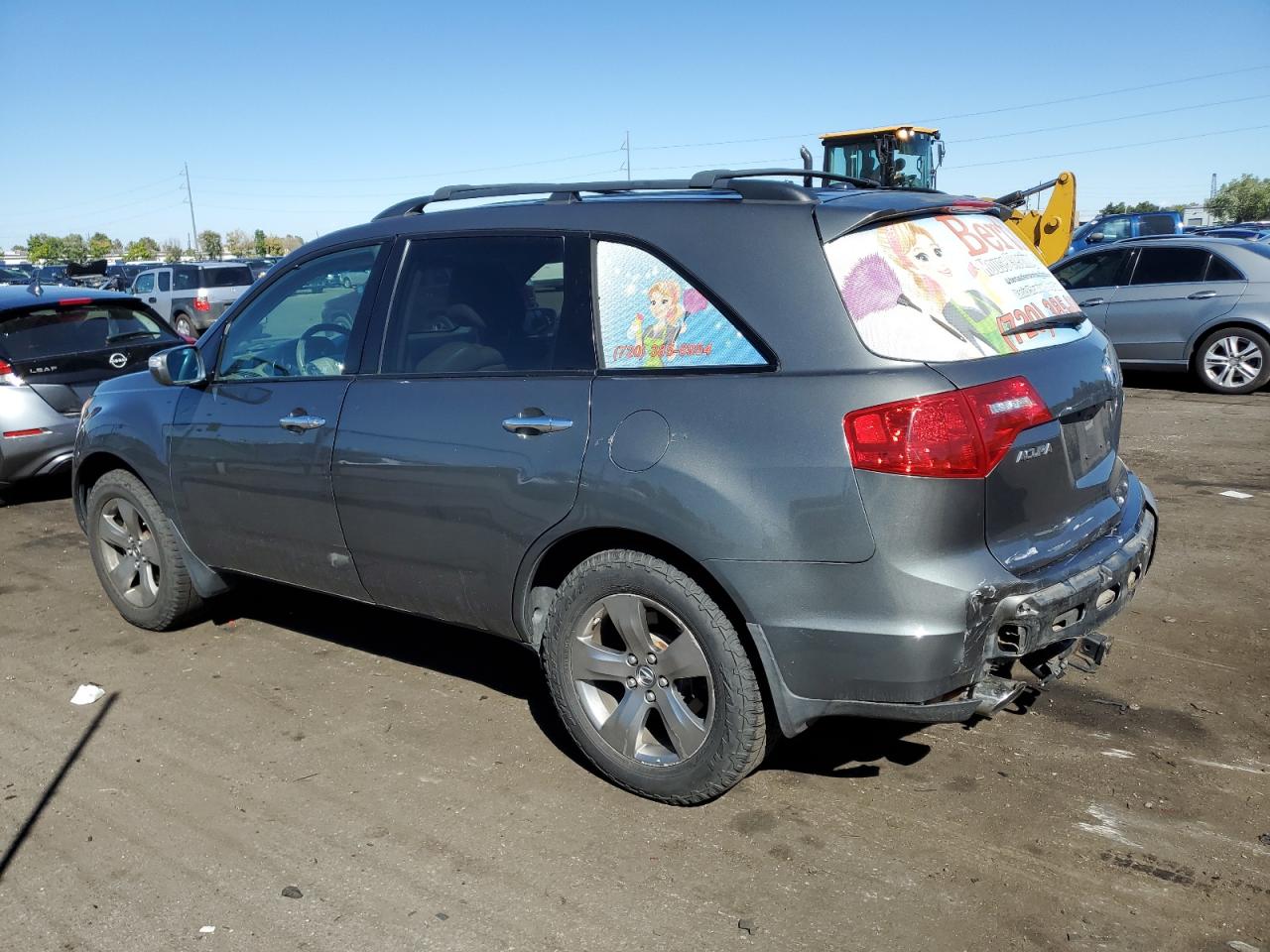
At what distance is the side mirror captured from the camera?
15.3 feet

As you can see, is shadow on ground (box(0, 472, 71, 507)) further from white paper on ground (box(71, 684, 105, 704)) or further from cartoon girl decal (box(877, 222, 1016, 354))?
cartoon girl decal (box(877, 222, 1016, 354))

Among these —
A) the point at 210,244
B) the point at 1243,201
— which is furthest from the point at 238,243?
the point at 1243,201

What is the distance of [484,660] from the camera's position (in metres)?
4.83

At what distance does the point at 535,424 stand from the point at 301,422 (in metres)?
1.17

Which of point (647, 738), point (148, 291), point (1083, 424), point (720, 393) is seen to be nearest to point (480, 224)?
point (720, 393)

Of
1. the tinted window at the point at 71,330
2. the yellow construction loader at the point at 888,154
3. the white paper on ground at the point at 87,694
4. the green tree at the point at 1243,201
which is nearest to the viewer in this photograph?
the white paper on ground at the point at 87,694

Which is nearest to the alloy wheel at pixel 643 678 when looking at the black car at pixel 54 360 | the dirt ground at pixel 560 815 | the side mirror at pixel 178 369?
the dirt ground at pixel 560 815

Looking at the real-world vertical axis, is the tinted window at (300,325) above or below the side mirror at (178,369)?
above

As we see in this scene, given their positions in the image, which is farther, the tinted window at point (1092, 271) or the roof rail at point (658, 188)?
the tinted window at point (1092, 271)

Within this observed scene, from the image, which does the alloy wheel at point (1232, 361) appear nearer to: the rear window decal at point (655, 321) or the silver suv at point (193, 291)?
the rear window decal at point (655, 321)

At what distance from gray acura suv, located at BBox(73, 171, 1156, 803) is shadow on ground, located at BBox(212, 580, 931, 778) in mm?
446

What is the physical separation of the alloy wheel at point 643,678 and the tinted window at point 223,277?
82.4 feet

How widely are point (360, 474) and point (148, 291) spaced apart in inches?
1024

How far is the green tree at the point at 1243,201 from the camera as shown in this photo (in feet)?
299
